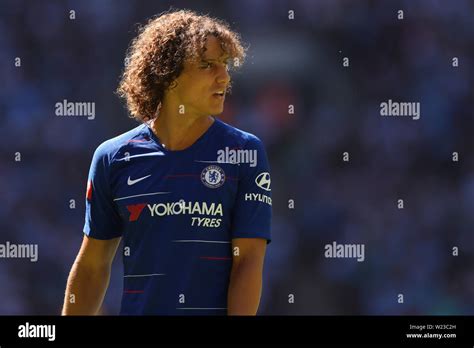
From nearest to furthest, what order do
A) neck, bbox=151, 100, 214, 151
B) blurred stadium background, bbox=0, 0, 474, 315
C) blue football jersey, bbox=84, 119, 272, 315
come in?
blue football jersey, bbox=84, 119, 272, 315 < neck, bbox=151, 100, 214, 151 < blurred stadium background, bbox=0, 0, 474, 315

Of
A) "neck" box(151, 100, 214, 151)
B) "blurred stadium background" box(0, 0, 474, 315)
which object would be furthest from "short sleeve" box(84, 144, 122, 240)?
"blurred stadium background" box(0, 0, 474, 315)

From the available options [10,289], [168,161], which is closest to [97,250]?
[168,161]

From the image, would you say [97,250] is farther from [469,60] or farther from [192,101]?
[469,60]

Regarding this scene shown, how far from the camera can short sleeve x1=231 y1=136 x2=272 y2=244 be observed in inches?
122

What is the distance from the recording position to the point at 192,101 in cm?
330

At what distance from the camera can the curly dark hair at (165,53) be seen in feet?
10.9

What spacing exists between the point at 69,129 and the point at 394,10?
8.77 ft

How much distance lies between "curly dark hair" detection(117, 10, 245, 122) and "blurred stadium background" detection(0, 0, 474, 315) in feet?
11.4

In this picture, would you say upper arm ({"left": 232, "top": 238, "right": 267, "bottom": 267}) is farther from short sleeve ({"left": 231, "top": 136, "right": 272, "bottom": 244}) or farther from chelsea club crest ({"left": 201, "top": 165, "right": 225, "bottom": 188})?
chelsea club crest ({"left": 201, "top": 165, "right": 225, "bottom": 188})

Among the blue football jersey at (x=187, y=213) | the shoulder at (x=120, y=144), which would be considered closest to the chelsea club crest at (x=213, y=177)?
the blue football jersey at (x=187, y=213)

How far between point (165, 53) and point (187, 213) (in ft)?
2.13

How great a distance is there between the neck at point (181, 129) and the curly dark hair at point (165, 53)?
15 cm

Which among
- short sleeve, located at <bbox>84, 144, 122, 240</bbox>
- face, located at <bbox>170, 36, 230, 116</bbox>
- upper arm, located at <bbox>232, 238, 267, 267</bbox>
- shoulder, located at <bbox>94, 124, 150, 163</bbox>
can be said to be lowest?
upper arm, located at <bbox>232, 238, 267, 267</bbox>

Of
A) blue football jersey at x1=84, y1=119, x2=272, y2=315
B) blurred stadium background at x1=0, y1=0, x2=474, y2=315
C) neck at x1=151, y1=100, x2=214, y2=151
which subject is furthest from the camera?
blurred stadium background at x1=0, y1=0, x2=474, y2=315
